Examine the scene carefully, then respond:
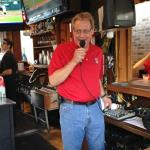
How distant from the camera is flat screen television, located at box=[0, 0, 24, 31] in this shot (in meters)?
4.92

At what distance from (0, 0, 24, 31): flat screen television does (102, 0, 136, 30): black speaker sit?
2495 mm

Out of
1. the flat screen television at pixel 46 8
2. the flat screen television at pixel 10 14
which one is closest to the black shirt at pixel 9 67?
the flat screen television at pixel 10 14

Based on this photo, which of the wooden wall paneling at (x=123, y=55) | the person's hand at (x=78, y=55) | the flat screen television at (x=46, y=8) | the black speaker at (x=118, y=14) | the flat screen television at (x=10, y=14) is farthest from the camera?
the flat screen television at (x=10, y=14)

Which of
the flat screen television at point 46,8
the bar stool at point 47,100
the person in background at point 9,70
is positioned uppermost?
the flat screen television at point 46,8

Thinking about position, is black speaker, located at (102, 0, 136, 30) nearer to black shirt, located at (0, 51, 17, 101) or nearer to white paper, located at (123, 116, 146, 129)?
white paper, located at (123, 116, 146, 129)

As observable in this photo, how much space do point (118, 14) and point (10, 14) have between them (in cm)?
269

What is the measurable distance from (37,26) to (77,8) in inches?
113

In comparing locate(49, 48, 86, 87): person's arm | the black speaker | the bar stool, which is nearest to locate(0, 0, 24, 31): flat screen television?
the bar stool

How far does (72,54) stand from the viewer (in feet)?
7.62

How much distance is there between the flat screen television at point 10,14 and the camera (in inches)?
194

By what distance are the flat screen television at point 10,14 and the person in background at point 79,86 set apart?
115 inches

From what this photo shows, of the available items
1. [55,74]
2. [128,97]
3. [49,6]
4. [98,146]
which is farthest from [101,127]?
[49,6]

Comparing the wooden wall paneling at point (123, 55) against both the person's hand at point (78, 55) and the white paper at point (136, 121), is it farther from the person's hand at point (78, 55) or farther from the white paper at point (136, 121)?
the person's hand at point (78, 55)

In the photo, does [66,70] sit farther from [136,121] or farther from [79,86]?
[136,121]
